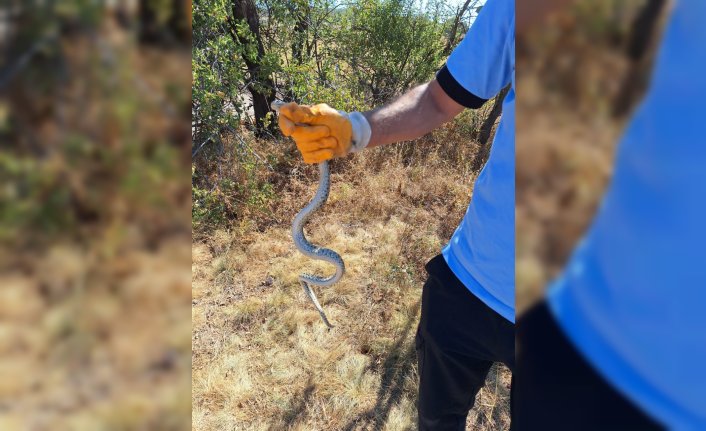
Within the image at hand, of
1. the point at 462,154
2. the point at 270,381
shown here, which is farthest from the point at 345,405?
the point at 462,154

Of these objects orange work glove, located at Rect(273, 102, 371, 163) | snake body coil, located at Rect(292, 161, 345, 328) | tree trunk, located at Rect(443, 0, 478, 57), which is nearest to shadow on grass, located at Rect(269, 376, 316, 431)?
snake body coil, located at Rect(292, 161, 345, 328)

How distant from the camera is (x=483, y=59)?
1523 millimetres

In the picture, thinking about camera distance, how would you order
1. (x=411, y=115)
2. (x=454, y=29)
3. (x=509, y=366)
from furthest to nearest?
(x=454, y=29) < (x=411, y=115) < (x=509, y=366)

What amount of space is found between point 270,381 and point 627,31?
3.30 metres

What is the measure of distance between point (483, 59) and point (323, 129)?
1.91 feet

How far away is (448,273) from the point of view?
5.71 feet

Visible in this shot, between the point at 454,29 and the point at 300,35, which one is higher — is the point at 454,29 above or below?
above

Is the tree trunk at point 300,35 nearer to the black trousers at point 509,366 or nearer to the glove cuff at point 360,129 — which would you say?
the glove cuff at point 360,129

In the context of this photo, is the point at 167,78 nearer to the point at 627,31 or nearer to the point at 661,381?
the point at 627,31

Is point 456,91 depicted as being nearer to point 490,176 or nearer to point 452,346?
point 490,176

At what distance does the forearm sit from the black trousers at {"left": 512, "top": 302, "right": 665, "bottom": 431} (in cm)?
146

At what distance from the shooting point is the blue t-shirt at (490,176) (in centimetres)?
139

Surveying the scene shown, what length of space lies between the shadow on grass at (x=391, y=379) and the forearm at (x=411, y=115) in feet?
6.43

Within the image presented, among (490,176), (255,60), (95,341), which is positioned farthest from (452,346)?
(255,60)
